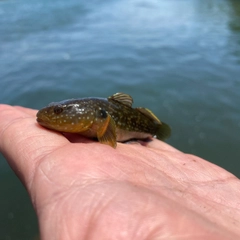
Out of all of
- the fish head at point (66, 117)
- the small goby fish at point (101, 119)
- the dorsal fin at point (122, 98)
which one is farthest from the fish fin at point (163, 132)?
the fish head at point (66, 117)

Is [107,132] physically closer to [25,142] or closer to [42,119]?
[42,119]

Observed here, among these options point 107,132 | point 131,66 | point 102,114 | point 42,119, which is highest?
point 42,119

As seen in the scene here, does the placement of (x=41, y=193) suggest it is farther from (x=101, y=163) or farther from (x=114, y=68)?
(x=114, y=68)

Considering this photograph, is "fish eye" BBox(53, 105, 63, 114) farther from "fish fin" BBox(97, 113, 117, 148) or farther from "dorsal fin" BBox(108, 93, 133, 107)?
"dorsal fin" BBox(108, 93, 133, 107)

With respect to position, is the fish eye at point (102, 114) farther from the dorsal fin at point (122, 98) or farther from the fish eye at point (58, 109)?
the fish eye at point (58, 109)

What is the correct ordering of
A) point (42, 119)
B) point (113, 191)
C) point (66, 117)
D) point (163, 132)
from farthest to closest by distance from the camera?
point (163, 132), point (66, 117), point (42, 119), point (113, 191)

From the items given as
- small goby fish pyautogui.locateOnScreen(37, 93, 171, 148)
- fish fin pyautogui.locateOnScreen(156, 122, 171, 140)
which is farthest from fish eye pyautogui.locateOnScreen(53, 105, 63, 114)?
fish fin pyautogui.locateOnScreen(156, 122, 171, 140)

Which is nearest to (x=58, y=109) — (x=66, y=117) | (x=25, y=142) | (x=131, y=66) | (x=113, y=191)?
(x=66, y=117)
